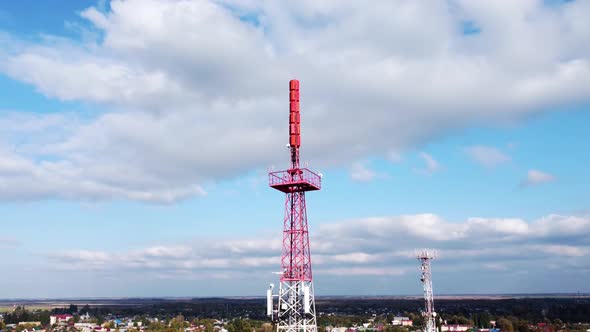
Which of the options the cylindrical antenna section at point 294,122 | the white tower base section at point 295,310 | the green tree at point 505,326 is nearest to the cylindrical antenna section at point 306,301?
the white tower base section at point 295,310

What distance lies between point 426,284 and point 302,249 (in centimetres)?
3470

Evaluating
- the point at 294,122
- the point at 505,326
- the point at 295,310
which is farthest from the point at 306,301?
the point at 505,326

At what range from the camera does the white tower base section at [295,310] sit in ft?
163

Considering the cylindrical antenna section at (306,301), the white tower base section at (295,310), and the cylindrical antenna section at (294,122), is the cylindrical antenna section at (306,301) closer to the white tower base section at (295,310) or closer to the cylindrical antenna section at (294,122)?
the white tower base section at (295,310)

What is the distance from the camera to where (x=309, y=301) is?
4916 cm

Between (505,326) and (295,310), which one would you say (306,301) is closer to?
(295,310)

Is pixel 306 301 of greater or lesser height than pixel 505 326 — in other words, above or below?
above

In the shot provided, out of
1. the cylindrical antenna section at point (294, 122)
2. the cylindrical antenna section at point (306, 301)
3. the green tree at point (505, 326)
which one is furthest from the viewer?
the green tree at point (505, 326)

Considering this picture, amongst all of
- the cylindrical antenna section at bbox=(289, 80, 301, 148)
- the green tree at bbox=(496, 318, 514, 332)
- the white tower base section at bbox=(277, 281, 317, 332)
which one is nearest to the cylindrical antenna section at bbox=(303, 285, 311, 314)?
the white tower base section at bbox=(277, 281, 317, 332)

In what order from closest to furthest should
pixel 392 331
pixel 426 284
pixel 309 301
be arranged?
pixel 309 301, pixel 426 284, pixel 392 331

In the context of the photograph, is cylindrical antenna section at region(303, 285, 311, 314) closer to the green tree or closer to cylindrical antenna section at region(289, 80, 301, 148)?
cylindrical antenna section at region(289, 80, 301, 148)

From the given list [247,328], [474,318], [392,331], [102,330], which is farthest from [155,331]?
[474,318]

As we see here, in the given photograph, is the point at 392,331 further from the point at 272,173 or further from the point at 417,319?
the point at 272,173

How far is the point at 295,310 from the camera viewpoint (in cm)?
4994
